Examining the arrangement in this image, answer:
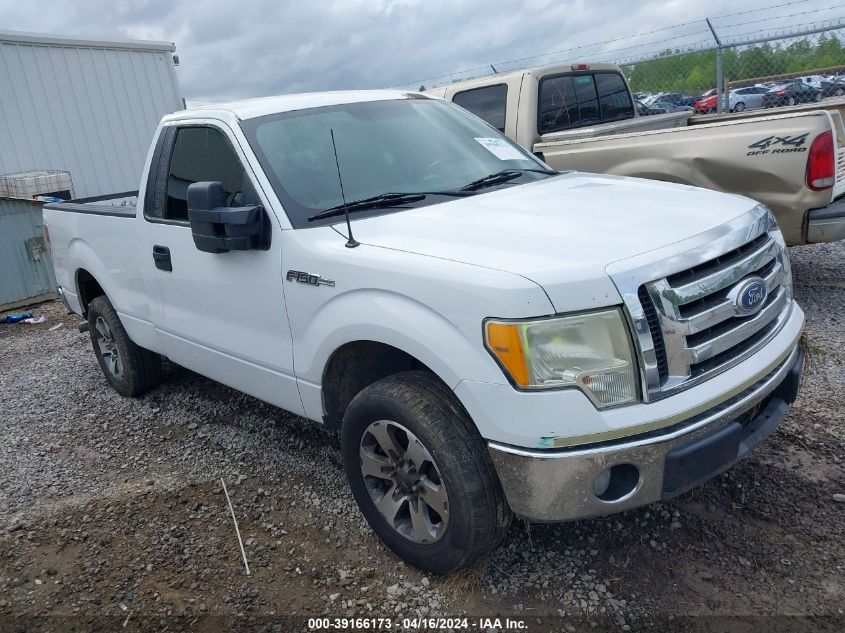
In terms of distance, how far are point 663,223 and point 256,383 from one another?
2.07 m

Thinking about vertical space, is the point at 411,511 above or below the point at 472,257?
below

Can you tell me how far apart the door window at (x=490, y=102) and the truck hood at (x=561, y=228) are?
3476mm

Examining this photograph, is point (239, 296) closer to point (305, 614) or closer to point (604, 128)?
point (305, 614)

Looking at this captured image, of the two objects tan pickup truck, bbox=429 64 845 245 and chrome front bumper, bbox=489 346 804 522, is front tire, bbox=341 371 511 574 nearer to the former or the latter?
chrome front bumper, bbox=489 346 804 522

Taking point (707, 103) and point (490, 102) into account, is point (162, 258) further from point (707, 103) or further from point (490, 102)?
point (707, 103)

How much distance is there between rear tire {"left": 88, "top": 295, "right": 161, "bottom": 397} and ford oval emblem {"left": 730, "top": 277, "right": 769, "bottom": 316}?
3971 mm

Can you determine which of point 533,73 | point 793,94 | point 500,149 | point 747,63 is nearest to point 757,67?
point 747,63

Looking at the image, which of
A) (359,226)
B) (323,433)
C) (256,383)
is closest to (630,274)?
(359,226)

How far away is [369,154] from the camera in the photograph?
351 cm

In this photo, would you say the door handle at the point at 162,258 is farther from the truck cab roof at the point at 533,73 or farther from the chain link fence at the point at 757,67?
the chain link fence at the point at 757,67

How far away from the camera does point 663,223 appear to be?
2707 millimetres

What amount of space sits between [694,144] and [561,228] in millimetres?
3092

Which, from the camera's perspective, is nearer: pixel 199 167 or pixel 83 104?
pixel 199 167

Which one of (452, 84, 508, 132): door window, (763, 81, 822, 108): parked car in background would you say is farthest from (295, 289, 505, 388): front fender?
(763, 81, 822, 108): parked car in background
